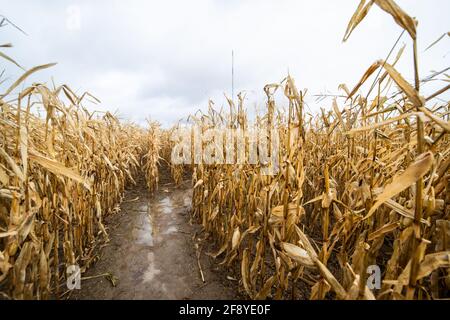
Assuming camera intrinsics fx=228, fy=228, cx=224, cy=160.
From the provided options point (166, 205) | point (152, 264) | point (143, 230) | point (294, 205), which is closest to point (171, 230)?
A: point (143, 230)

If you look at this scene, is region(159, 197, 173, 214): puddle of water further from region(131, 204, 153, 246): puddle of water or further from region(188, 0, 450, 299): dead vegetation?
region(188, 0, 450, 299): dead vegetation

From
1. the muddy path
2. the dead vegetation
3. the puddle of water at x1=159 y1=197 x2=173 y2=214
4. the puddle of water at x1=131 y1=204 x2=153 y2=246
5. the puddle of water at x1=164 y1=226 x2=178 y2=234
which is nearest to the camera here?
the dead vegetation

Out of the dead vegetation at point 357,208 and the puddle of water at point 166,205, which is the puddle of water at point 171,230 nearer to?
the dead vegetation at point 357,208

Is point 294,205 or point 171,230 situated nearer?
point 294,205

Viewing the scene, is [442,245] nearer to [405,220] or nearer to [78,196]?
[405,220]

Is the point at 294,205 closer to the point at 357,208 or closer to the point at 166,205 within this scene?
the point at 357,208

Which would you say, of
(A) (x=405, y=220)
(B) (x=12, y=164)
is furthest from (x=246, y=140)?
(B) (x=12, y=164)

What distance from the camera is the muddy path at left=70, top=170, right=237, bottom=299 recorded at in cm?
158

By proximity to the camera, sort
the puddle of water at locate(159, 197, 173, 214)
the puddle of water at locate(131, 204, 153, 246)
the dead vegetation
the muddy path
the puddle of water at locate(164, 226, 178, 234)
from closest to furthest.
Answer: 1. the dead vegetation
2. the muddy path
3. the puddle of water at locate(131, 204, 153, 246)
4. the puddle of water at locate(164, 226, 178, 234)
5. the puddle of water at locate(159, 197, 173, 214)

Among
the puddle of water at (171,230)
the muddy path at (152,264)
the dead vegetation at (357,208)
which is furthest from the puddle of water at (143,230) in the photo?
the dead vegetation at (357,208)

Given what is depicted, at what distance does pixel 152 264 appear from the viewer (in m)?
1.88

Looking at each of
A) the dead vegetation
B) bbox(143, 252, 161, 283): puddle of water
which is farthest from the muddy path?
the dead vegetation

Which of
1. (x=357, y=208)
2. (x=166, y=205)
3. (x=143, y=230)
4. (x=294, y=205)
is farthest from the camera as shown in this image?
(x=166, y=205)

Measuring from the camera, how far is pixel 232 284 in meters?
1.68
